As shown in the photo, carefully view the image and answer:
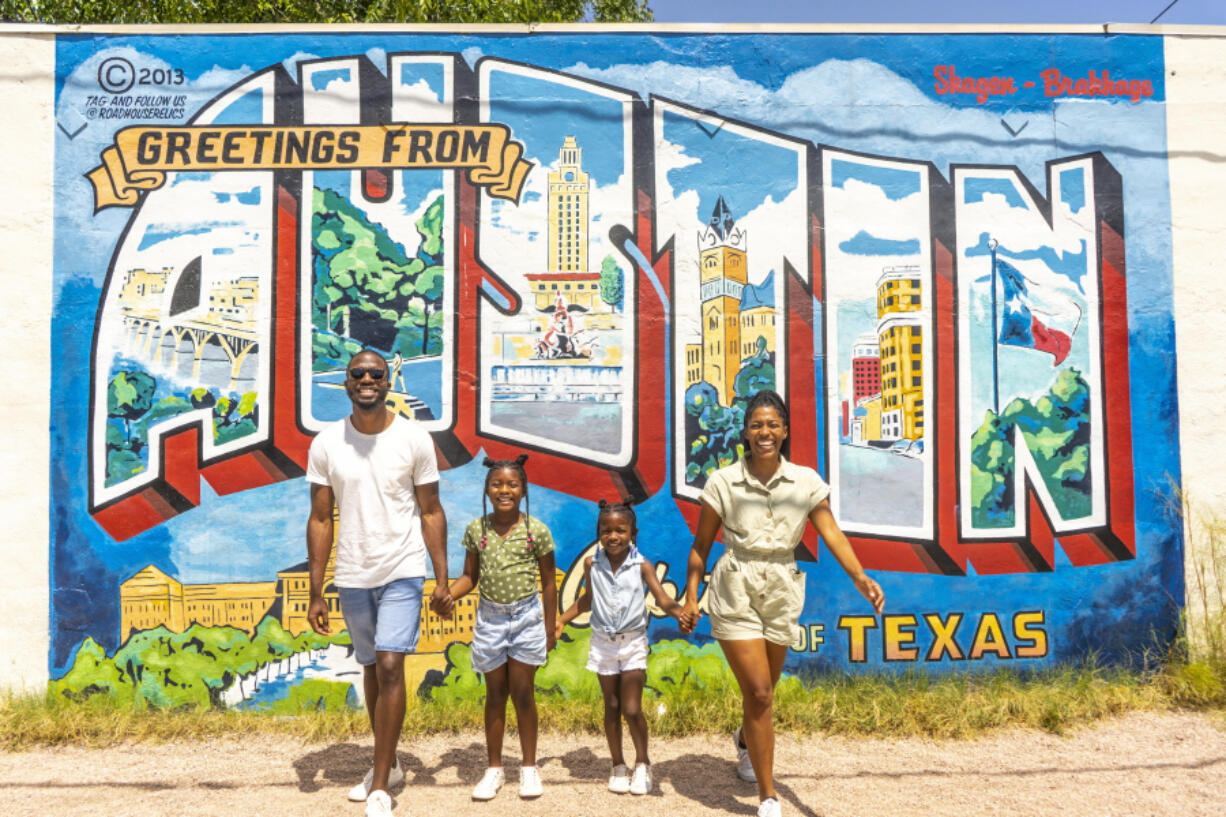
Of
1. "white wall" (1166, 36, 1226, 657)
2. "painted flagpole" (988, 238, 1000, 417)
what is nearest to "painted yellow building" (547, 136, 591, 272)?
"painted flagpole" (988, 238, 1000, 417)

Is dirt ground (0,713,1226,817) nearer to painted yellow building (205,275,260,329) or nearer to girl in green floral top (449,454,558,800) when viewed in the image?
girl in green floral top (449,454,558,800)

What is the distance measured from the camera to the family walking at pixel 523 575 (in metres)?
3.74

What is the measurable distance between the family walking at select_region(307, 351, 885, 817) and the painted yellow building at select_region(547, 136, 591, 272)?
172 centimetres

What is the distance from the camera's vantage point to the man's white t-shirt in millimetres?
3801

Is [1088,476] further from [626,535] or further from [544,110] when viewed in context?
[544,110]

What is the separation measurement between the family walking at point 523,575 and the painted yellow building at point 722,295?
1293mm

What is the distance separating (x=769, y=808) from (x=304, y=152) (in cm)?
443

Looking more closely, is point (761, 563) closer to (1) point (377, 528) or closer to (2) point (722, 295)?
(1) point (377, 528)

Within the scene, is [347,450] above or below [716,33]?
below

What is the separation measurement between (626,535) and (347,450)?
1.32 metres

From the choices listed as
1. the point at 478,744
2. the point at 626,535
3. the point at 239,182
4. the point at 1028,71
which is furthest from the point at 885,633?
the point at 239,182

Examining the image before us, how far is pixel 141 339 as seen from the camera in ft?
16.8

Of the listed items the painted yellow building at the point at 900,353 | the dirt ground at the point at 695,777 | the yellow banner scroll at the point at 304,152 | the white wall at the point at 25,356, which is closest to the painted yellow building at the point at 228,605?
the white wall at the point at 25,356

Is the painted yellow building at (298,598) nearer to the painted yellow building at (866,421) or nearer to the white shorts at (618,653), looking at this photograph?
the white shorts at (618,653)
